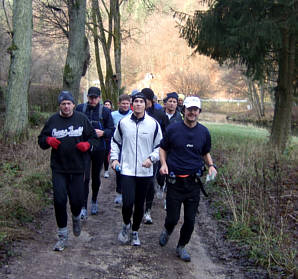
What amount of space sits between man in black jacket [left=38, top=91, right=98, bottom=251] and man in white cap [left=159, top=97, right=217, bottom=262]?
3.81ft

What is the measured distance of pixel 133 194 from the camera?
5.48 meters

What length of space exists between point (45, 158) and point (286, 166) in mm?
6948

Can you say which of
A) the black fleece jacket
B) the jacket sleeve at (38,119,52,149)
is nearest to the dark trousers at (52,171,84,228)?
the black fleece jacket

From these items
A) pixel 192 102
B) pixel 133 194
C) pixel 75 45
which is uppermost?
pixel 75 45

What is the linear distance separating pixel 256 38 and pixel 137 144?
8.31 m

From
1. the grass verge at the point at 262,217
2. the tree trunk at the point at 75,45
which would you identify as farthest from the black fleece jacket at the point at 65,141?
A: the tree trunk at the point at 75,45

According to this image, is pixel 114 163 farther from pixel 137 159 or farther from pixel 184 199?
pixel 184 199

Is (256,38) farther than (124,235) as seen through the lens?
Yes

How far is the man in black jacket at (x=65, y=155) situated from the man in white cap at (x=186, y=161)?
3.81 ft

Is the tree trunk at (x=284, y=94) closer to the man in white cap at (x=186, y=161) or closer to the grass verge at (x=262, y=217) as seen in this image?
the grass verge at (x=262, y=217)

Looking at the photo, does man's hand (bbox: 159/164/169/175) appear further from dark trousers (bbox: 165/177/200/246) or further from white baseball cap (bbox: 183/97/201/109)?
white baseball cap (bbox: 183/97/201/109)

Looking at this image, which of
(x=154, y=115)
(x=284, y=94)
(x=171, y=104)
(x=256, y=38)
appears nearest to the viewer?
(x=154, y=115)

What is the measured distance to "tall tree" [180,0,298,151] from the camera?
39.8 feet

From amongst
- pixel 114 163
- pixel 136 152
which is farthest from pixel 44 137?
pixel 136 152
